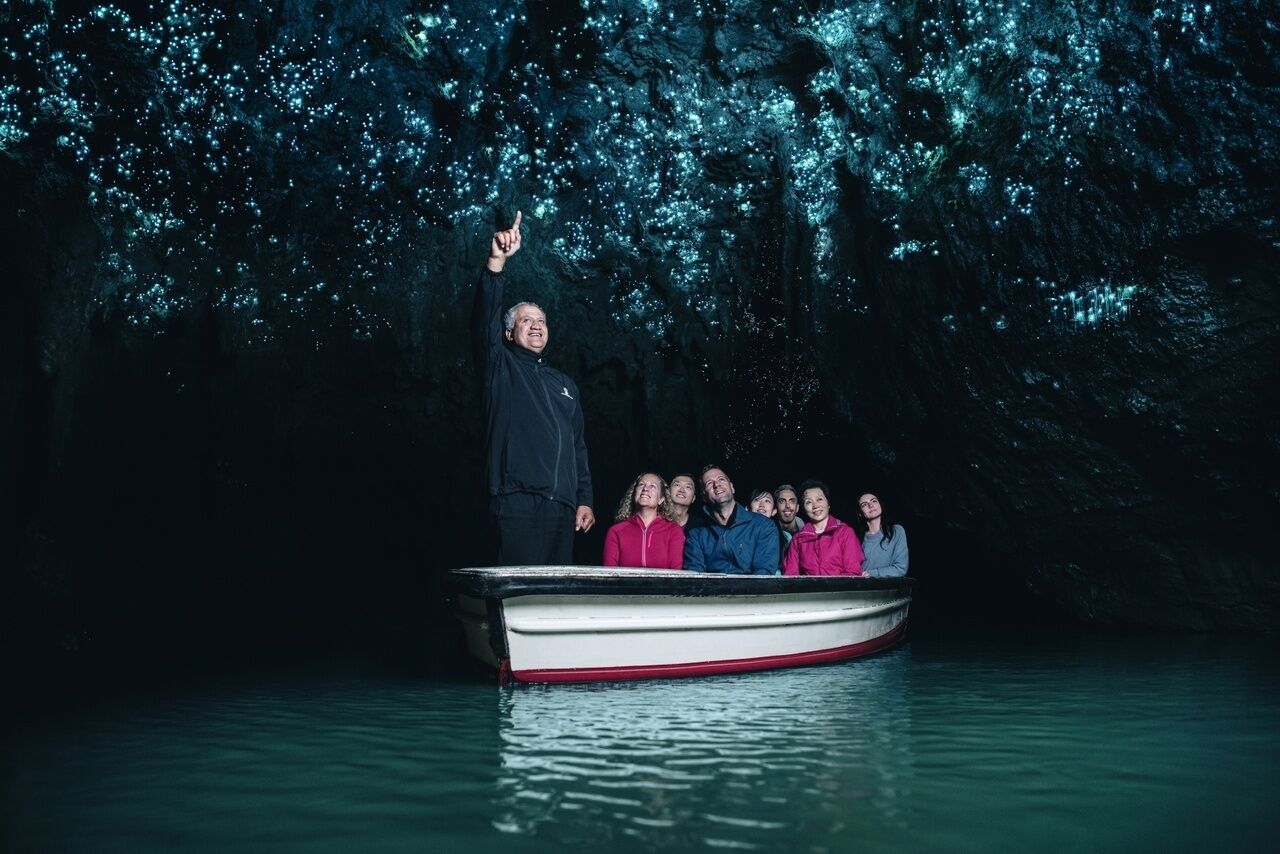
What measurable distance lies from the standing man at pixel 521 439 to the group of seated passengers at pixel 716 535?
35.5 inches

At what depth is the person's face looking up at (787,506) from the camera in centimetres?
Result: 747

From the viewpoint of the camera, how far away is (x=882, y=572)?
281 inches

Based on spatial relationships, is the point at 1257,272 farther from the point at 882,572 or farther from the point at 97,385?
the point at 97,385

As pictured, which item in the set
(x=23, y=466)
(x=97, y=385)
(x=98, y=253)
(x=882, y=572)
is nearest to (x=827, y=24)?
(x=882, y=572)

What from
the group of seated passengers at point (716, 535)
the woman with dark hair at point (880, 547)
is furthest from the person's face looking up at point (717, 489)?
the woman with dark hair at point (880, 547)

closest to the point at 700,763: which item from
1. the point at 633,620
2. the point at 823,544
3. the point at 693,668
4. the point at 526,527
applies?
the point at 633,620

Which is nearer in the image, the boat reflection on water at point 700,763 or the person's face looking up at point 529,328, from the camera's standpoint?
the boat reflection on water at point 700,763

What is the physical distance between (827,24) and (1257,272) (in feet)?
13.7

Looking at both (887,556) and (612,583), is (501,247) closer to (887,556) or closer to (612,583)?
(612,583)

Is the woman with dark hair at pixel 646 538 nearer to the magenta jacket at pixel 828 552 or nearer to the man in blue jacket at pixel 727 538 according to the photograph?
the man in blue jacket at pixel 727 538

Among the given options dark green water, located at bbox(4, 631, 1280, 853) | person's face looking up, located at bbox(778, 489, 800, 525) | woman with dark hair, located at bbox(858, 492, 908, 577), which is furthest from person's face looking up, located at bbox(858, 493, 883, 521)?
dark green water, located at bbox(4, 631, 1280, 853)

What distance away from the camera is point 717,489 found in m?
6.07

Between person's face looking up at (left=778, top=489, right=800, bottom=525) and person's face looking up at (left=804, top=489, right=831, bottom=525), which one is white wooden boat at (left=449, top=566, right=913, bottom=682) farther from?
person's face looking up at (left=778, top=489, right=800, bottom=525)

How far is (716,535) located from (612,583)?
1.87 m
